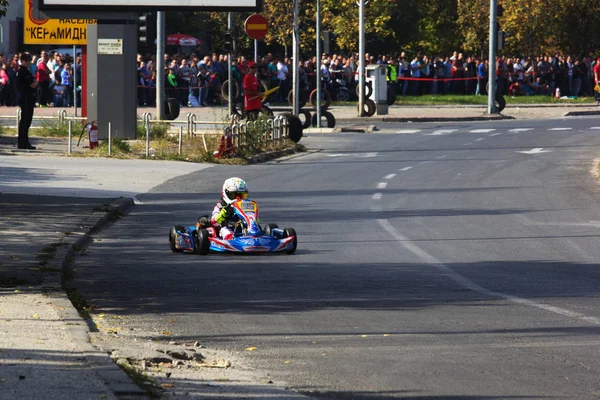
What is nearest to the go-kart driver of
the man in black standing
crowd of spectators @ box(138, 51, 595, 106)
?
the man in black standing

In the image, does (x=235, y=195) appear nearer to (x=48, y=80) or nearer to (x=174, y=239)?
(x=174, y=239)

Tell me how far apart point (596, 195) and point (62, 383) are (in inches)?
623

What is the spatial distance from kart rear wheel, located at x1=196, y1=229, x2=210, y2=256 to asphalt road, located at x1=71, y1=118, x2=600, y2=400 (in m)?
0.12

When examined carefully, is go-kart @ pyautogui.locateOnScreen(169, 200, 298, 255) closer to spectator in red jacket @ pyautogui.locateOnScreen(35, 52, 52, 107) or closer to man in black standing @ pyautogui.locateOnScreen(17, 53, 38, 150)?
man in black standing @ pyautogui.locateOnScreen(17, 53, 38, 150)

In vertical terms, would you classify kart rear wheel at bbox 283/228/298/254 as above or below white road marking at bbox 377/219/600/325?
above

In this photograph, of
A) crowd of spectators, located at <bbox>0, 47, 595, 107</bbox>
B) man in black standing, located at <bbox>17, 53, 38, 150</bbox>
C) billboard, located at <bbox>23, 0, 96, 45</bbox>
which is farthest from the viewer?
crowd of spectators, located at <bbox>0, 47, 595, 107</bbox>

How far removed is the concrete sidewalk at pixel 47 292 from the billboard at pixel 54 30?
965 cm

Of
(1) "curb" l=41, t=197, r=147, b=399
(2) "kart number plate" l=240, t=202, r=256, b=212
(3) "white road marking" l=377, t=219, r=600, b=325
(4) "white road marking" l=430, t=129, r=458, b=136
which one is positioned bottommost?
(3) "white road marking" l=377, t=219, r=600, b=325

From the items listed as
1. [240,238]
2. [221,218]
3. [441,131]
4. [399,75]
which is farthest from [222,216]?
[399,75]

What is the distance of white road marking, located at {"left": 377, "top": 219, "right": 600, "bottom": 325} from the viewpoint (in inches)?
415

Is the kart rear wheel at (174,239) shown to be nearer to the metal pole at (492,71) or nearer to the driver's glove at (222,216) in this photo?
the driver's glove at (222,216)

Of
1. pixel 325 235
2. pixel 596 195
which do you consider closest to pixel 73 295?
pixel 325 235

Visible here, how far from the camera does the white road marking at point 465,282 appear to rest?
34.6 feet

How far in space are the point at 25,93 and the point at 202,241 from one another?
14819mm
